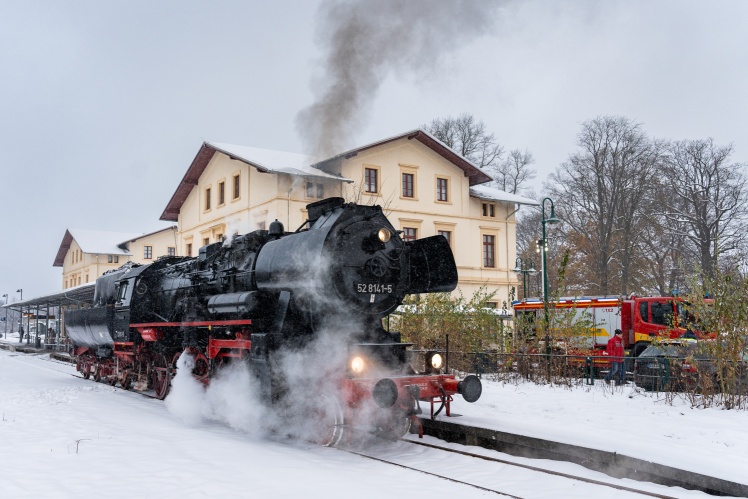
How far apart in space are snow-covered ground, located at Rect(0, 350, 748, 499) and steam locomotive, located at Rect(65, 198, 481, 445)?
739 millimetres

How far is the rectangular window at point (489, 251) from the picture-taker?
33.4m

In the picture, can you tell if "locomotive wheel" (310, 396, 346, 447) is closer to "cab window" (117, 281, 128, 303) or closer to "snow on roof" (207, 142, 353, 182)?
"cab window" (117, 281, 128, 303)

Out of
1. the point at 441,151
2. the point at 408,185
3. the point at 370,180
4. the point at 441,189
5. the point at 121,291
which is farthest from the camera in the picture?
the point at 441,189

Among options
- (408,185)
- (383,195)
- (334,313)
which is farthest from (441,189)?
(334,313)

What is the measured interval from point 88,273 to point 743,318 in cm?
5454

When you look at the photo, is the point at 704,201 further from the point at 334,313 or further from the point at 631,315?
the point at 334,313

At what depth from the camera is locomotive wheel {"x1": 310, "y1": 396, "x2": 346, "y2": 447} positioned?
8.23 m

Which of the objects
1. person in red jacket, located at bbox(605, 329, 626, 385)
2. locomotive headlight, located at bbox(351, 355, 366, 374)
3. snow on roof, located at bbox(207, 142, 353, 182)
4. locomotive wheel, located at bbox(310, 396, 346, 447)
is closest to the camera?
locomotive headlight, located at bbox(351, 355, 366, 374)

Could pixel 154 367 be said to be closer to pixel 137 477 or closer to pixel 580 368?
pixel 137 477

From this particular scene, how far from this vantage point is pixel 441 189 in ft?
105

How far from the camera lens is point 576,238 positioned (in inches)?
1522

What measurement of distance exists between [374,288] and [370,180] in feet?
69.0

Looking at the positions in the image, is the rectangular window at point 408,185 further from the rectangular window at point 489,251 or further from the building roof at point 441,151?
the rectangular window at point 489,251

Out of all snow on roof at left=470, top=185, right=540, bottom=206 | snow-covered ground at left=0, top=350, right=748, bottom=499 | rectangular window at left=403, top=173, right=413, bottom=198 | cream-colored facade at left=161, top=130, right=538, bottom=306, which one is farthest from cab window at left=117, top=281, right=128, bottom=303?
snow on roof at left=470, top=185, right=540, bottom=206
